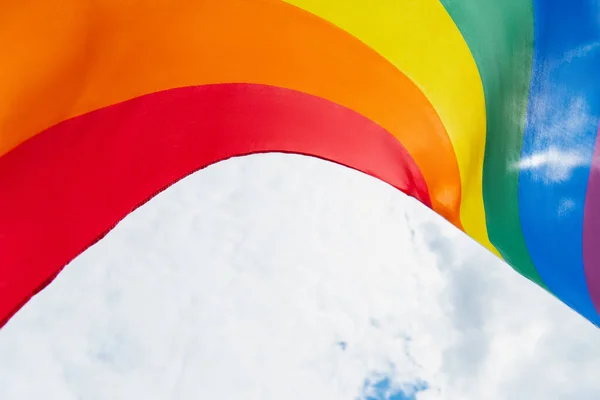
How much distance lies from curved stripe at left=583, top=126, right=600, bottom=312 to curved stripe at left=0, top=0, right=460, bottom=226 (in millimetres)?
485

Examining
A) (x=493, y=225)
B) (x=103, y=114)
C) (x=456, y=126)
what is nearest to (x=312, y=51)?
(x=456, y=126)

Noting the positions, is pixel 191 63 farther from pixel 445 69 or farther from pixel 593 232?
pixel 593 232

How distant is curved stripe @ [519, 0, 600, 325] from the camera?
7.51 ft

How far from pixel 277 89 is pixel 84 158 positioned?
707mm

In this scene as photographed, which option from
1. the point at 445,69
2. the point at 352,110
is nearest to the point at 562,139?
the point at 445,69

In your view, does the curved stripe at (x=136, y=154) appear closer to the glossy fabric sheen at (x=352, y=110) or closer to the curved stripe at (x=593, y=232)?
the glossy fabric sheen at (x=352, y=110)

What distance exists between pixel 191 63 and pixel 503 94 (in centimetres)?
116

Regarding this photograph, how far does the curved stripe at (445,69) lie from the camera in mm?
2285

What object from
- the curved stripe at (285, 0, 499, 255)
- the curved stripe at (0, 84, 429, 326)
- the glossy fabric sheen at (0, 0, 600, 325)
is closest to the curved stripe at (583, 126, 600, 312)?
the glossy fabric sheen at (0, 0, 600, 325)

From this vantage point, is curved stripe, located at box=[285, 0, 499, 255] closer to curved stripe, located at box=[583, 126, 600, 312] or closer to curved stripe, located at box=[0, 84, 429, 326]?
curved stripe, located at box=[0, 84, 429, 326]

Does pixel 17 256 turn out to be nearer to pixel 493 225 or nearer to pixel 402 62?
pixel 402 62

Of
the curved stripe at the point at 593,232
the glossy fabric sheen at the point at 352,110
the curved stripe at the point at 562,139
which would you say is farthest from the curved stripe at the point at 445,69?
the curved stripe at the point at 593,232

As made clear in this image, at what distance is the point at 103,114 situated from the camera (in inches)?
75.0

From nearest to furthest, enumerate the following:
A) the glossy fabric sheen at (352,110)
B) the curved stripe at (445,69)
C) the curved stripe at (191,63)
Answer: the curved stripe at (191,63) → the glossy fabric sheen at (352,110) → the curved stripe at (445,69)
